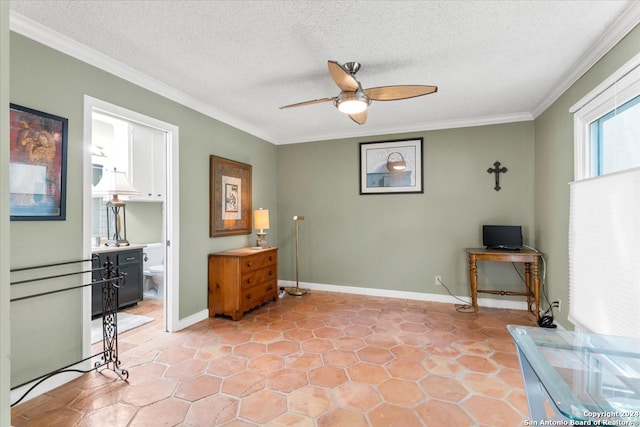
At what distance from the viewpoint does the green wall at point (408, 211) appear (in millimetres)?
3922

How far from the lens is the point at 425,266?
167 inches

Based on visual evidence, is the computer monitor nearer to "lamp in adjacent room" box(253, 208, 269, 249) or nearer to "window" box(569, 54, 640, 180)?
"window" box(569, 54, 640, 180)

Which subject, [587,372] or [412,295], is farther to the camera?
[412,295]

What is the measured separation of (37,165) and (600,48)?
13.6 feet

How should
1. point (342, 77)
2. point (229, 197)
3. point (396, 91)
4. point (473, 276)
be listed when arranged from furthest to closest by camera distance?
point (229, 197) < point (473, 276) < point (396, 91) < point (342, 77)

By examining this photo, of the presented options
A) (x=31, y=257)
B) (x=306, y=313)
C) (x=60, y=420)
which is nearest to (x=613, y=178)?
(x=306, y=313)

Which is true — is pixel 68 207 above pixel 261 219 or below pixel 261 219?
above

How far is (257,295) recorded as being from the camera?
379cm

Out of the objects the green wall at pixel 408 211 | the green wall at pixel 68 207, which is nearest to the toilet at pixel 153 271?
the green wall at pixel 408 211

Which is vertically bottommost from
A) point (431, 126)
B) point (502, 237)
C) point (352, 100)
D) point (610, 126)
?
point (502, 237)

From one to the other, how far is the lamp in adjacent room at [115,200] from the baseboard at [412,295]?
251 cm

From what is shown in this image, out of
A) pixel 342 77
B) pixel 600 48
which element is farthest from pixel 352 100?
pixel 600 48

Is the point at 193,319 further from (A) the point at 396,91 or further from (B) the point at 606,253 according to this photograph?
(B) the point at 606,253

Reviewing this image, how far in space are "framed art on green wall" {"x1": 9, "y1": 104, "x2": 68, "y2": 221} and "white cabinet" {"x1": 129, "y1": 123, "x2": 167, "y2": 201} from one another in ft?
5.62
